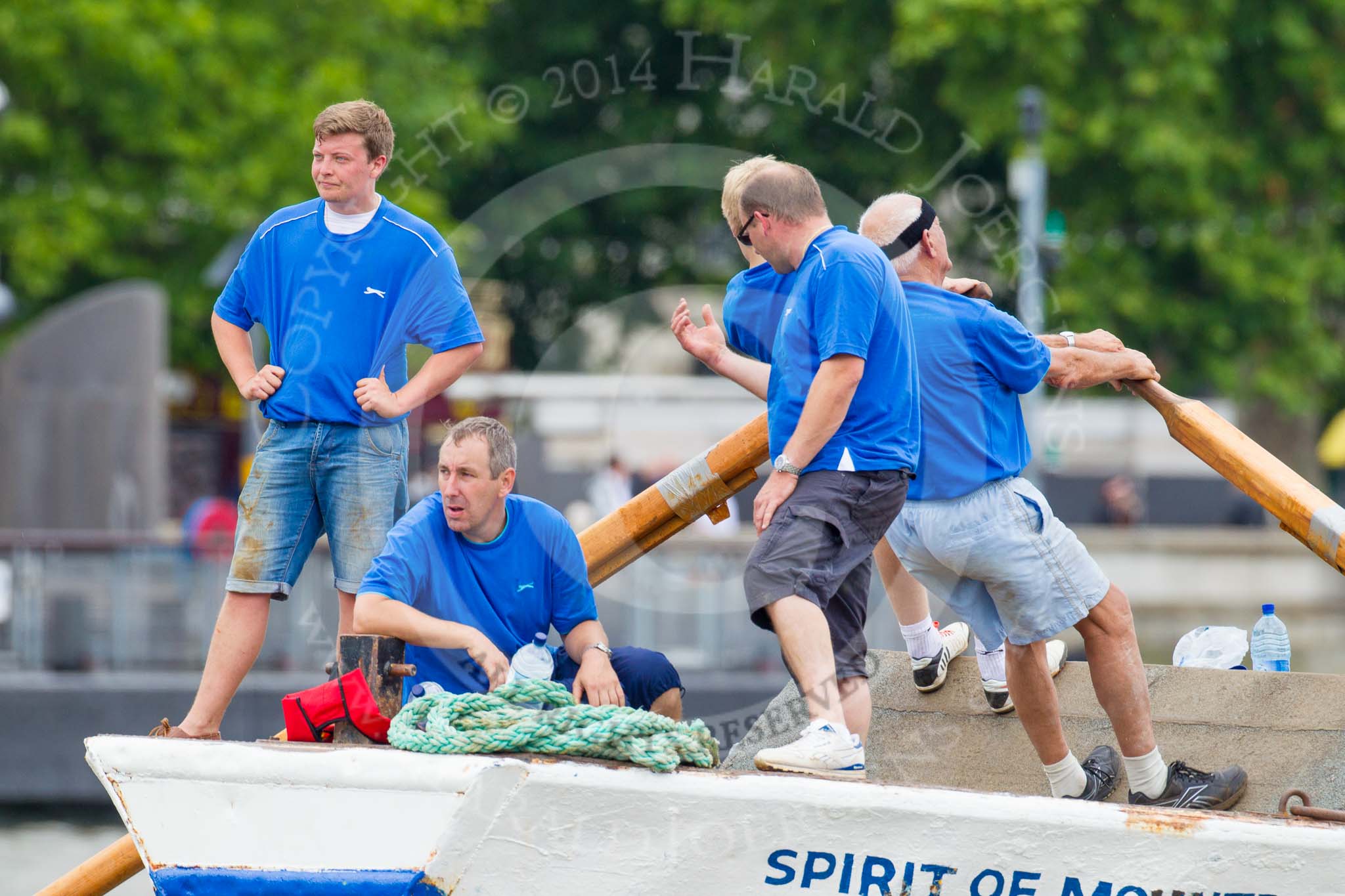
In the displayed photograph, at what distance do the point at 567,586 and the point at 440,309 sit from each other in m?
0.79

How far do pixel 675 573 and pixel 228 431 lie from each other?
39.2 ft

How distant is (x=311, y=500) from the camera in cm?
450

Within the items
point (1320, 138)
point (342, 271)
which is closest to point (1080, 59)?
point (1320, 138)

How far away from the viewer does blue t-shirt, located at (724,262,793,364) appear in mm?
4512

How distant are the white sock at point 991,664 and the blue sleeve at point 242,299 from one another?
2305mm

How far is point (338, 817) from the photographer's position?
11.2 ft

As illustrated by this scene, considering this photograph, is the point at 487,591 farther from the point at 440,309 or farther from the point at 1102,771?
the point at 1102,771

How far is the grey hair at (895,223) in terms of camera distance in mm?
4477

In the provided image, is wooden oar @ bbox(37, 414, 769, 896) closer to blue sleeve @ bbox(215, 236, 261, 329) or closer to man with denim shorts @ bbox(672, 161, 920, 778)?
man with denim shorts @ bbox(672, 161, 920, 778)

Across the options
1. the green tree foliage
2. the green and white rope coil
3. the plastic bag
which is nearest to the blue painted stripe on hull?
the green and white rope coil

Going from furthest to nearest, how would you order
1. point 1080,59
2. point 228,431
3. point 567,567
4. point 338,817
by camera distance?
point 228,431 < point 1080,59 < point 567,567 < point 338,817

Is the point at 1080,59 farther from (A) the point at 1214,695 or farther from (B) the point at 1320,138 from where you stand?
(A) the point at 1214,695

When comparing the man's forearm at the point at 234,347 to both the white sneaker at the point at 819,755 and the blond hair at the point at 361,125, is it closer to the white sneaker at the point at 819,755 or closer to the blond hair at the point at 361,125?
the blond hair at the point at 361,125

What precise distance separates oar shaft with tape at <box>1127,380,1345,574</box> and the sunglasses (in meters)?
1.25
